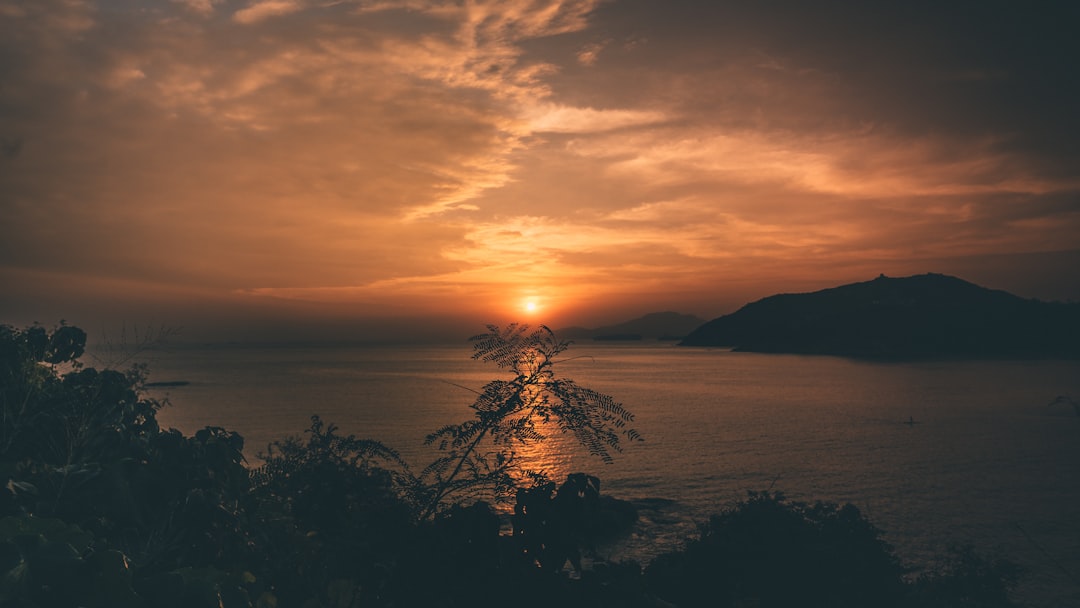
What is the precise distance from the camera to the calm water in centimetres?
4569

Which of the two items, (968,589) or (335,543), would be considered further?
(968,589)

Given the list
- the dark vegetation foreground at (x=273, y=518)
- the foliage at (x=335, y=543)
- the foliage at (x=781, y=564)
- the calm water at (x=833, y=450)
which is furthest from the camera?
Result: the calm water at (x=833, y=450)

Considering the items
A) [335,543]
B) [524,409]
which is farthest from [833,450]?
[335,543]

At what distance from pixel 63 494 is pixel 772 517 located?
28.7 metres

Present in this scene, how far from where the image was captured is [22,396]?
433 inches

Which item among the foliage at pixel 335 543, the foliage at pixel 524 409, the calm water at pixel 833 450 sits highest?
the foliage at pixel 524 409

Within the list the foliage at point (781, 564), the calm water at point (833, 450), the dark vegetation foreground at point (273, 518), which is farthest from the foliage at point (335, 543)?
the foliage at point (781, 564)

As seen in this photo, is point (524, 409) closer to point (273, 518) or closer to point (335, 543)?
point (335, 543)

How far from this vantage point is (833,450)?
78500 mm

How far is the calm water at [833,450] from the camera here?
4569 cm

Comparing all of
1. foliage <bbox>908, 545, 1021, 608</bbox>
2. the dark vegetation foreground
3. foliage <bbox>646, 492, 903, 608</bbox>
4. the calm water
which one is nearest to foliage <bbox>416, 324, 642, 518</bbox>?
the dark vegetation foreground

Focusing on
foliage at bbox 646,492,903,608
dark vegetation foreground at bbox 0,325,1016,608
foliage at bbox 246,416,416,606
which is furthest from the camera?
foliage at bbox 646,492,903,608

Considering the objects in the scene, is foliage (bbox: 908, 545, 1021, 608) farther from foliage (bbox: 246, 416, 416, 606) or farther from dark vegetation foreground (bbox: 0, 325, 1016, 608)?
foliage (bbox: 246, 416, 416, 606)

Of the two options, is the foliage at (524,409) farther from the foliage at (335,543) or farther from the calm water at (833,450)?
the calm water at (833,450)
